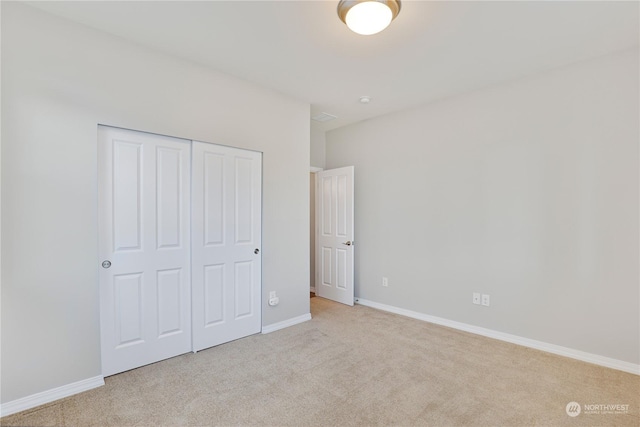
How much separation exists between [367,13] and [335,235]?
310cm

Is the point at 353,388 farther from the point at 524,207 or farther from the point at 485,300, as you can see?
the point at 524,207

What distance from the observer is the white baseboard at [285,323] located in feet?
10.9

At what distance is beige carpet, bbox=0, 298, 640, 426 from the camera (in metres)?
1.92

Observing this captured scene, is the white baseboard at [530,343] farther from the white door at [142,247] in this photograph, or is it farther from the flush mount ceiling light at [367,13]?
the flush mount ceiling light at [367,13]

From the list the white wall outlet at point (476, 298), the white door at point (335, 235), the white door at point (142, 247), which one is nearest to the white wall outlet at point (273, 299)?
the white door at point (142, 247)

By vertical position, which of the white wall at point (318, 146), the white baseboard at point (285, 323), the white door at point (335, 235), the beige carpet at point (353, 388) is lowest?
the beige carpet at point (353, 388)

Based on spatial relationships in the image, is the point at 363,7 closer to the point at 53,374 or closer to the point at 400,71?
the point at 400,71

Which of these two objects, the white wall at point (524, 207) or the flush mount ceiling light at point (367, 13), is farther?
the white wall at point (524, 207)

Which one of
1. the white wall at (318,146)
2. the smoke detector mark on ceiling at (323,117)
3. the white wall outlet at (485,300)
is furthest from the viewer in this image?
the white wall at (318,146)

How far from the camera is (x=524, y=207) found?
119 inches

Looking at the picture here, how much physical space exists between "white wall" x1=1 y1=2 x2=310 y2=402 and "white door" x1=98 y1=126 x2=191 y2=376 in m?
0.09

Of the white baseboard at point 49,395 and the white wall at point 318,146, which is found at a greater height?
the white wall at point 318,146

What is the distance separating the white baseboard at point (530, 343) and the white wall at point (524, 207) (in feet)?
0.16

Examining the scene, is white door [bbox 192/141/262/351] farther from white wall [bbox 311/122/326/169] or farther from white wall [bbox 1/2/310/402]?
white wall [bbox 311/122/326/169]
